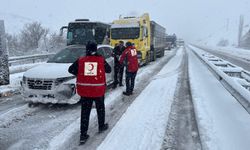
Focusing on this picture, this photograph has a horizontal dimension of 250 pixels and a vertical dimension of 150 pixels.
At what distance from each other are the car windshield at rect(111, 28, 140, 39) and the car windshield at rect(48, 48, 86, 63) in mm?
8991

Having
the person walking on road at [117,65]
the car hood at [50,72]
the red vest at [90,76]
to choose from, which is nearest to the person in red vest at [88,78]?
the red vest at [90,76]

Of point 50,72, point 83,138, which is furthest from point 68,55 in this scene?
point 83,138

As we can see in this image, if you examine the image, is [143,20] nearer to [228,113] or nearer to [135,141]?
[228,113]

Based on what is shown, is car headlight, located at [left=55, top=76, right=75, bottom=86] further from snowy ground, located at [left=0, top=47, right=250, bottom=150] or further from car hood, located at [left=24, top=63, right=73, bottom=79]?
snowy ground, located at [left=0, top=47, right=250, bottom=150]

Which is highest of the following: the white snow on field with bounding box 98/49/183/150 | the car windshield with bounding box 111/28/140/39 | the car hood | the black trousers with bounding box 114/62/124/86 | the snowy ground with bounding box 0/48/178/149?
the car windshield with bounding box 111/28/140/39

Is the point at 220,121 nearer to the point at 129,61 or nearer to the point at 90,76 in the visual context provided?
the point at 90,76

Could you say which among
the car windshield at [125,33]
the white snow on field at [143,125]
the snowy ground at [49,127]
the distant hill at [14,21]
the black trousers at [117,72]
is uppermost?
the distant hill at [14,21]

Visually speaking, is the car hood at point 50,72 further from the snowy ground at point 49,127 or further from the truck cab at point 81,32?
the truck cab at point 81,32

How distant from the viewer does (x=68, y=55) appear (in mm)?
9688

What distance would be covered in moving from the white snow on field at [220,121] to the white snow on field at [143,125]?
0.81 meters

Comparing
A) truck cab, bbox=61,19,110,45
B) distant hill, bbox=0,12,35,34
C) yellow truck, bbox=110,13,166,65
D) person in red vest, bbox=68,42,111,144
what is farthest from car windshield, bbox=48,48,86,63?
distant hill, bbox=0,12,35,34

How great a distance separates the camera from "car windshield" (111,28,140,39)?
61.1 ft

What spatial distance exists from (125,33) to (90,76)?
526 inches

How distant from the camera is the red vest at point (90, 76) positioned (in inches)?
221
